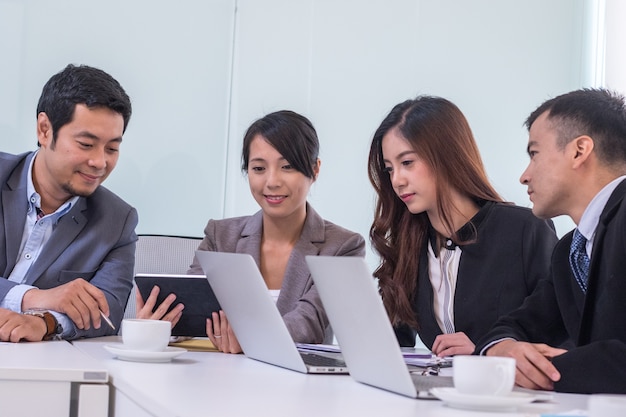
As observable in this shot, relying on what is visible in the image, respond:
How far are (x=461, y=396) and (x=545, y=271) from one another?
52.4 inches

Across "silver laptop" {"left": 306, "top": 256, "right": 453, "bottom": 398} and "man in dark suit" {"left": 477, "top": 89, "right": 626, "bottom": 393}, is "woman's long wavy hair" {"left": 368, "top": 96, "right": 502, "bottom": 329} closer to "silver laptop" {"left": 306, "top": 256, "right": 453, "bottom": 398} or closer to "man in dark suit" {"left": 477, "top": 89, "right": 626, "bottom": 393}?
"man in dark suit" {"left": 477, "top": 89, "right": 626, "bottom": 393}

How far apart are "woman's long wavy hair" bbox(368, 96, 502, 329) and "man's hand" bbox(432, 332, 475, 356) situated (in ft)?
1.29

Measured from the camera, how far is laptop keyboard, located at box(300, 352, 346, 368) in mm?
1640

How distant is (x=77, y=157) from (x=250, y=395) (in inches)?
56.0

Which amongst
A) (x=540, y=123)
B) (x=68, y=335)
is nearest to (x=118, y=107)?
(x=68, y=335)

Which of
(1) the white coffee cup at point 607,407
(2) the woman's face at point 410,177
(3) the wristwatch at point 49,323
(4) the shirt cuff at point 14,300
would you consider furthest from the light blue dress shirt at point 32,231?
(1) the white coffee cup at point 607,407

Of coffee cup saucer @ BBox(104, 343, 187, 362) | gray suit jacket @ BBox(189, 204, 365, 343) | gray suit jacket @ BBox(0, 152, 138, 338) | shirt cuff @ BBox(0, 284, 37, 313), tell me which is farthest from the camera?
gray suit jacket @ BBox(189, 204, 365, 343)

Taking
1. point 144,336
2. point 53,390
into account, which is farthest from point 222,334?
point 53,390

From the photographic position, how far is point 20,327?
1923mm

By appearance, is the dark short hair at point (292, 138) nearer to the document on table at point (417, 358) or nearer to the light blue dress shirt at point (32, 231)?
the light blue dress shirt at point (32, 231)

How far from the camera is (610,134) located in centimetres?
204

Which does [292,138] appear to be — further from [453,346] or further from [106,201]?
[453,346]

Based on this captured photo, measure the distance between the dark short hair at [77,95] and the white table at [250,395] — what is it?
1.04 m

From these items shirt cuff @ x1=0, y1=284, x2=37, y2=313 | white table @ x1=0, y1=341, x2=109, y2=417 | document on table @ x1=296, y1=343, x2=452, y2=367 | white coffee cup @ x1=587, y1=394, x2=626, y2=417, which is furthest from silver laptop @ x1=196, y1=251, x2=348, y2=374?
white coffee cup @ x1=587, y1=394, x2=626, y2=417
